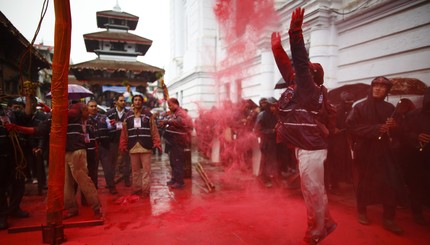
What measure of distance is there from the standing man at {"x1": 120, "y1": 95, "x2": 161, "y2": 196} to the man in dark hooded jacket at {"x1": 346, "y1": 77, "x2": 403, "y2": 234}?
3902 mm

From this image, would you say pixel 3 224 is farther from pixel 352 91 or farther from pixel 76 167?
pixel 352 91

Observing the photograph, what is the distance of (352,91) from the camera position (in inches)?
247

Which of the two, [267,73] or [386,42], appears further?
[267,73]

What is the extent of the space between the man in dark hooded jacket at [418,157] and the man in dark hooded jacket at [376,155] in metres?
0.48

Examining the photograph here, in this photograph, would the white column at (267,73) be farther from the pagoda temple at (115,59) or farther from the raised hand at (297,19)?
the pagoda temple at (115,59)

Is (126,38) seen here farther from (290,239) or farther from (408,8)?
(290,239)

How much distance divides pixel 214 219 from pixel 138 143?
2377mm

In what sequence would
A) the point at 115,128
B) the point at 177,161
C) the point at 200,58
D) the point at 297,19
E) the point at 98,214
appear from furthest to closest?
the point at 200,58, the point at 177,161, the point at 115,128, the point at 98,214, the point at 297,19

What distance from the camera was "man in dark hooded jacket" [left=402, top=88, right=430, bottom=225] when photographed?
4133 mm

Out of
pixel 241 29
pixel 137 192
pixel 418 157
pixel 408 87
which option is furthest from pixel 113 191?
pixel 408 87

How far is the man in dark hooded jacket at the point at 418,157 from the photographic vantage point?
13.6 ft

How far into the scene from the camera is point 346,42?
8.02m

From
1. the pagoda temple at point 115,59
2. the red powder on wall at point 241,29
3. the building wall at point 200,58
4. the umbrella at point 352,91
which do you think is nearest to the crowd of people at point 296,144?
the umbrella at point 352,91

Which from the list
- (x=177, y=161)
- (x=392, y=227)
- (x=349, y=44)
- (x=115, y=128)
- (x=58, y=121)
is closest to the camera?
(x=58, y=121)
